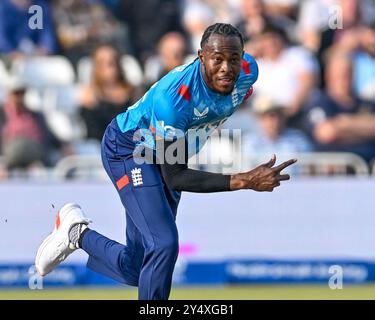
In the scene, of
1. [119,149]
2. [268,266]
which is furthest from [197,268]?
[119,149]

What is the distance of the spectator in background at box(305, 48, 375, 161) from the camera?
1178 cm

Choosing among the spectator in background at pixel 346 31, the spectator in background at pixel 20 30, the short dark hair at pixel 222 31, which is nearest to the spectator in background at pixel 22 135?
the spectator in background at pixel 20 30

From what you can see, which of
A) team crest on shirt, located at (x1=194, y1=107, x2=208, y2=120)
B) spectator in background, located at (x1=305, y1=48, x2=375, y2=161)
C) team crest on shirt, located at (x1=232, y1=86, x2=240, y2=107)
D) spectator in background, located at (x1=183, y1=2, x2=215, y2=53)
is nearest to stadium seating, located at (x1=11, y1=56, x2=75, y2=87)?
spectator in background, located at (x1=183, y1=2, x2=215, y2=53)

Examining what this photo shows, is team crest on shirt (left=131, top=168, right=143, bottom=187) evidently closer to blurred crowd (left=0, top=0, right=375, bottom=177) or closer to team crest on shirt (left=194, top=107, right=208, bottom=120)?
team crest on shirt (left=194, top=107, right=208, bottom=120)

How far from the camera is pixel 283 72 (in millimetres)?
12070

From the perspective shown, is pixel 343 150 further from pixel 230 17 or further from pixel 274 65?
pixel 230 17

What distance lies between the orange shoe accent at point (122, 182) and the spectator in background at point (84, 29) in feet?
16.4

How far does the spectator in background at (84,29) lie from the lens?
12234 mm

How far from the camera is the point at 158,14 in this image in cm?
1236

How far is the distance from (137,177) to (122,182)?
157mm

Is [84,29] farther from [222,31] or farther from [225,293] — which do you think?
[222,31]

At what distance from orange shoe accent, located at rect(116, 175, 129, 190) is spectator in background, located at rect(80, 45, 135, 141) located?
4339 mm

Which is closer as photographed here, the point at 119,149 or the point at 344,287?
the point at 119,149

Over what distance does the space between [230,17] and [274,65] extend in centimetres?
78
